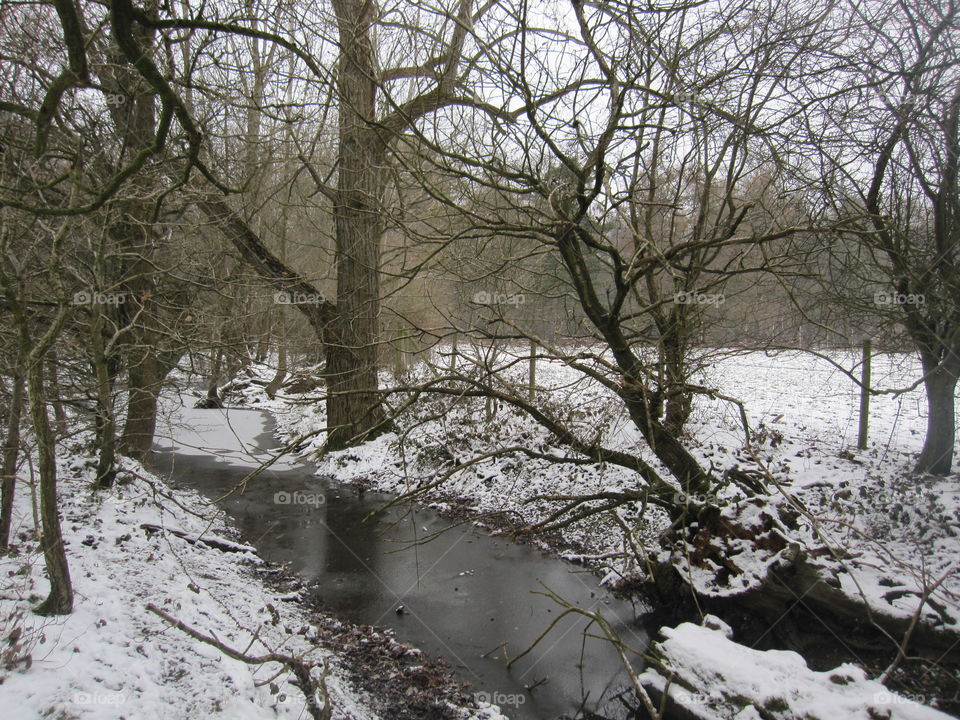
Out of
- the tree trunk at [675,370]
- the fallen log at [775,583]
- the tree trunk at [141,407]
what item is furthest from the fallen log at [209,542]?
the tree trunk at [675,370]

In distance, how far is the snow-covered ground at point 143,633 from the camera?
399 cm

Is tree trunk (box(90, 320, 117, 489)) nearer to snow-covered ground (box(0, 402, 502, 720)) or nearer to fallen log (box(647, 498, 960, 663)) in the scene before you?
snow-covered ground (box(0, 402, 502, 720))

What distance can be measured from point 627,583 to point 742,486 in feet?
5.90

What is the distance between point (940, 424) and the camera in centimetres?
845

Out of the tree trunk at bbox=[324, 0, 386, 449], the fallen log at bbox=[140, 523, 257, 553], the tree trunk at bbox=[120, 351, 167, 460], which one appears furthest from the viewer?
the tree trunk at bbox=[120, 351, 167, 460]

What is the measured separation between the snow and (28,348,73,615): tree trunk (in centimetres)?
472

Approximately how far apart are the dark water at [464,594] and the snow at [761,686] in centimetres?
66

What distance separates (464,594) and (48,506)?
14.7 feet

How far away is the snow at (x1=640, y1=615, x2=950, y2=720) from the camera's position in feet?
14.4

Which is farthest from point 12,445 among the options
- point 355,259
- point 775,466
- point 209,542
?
point 775,466

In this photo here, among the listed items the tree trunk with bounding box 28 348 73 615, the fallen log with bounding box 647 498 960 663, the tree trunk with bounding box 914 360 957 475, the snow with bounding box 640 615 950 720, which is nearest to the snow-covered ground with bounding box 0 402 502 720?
the tree trunk with bounding box 28 348 73 615

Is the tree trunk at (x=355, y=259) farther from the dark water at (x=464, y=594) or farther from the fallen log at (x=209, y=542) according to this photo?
the fallen log at (x=209, y=542)

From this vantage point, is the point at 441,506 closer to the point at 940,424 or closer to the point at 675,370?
the point at 675,370

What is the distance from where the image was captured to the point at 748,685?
4.64 metres
